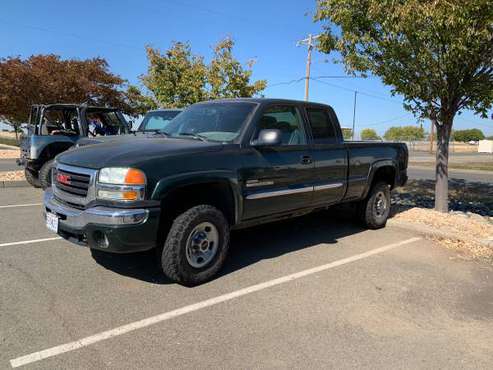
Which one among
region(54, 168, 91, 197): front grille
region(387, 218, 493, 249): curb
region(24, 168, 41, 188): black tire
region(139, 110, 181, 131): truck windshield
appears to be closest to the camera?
region(54, 168, 91, 197): front grille

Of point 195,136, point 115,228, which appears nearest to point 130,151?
point 115,228

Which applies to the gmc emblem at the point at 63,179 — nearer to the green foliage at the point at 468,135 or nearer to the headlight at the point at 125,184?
the headlight at the point at 125,184

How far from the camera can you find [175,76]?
57.8 feet

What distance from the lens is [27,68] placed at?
2152cm

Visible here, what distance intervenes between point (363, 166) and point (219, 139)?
269 cm

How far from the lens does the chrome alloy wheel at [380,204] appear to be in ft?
23.6

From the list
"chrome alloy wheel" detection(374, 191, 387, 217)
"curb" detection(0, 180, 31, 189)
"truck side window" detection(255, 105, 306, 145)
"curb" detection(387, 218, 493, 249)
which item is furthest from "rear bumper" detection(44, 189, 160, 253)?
"curb" detection(0, 180, 31, 189)

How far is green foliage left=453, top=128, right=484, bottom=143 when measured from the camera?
133 meters

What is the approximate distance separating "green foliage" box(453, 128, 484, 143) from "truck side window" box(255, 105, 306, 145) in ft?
461

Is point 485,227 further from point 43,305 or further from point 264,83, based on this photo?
point 264,83

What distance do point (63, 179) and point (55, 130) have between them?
6507mm

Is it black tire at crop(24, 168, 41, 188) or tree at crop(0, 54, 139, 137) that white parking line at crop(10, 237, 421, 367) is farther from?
tree at crop(0, 54, 139, 137)

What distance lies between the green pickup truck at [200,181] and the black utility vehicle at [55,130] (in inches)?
214

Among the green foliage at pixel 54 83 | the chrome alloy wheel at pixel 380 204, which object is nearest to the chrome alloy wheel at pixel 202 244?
the chrome alloy wheel at pixel 380 204
